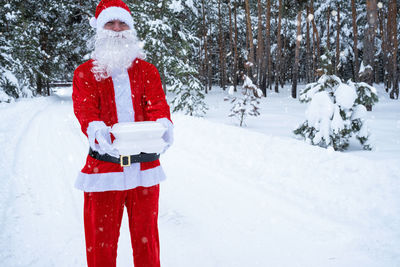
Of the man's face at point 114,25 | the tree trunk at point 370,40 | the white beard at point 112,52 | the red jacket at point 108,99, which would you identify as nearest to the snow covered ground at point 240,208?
the red jacket at point 108,99

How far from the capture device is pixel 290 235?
2.86 m

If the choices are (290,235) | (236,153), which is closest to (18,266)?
(290,235)

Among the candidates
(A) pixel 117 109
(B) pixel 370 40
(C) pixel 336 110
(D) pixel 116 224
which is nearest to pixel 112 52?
(A) pixel 117 109

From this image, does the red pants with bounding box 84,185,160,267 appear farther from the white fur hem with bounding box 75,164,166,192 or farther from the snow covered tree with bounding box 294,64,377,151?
the snow covered tree with bounding box 294,64,377,151

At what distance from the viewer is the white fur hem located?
1.64 metres

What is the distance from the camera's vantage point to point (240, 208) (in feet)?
11.2

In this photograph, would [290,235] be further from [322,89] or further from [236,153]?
[322,89]

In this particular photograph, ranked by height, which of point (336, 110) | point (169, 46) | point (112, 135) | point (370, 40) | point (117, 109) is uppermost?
point (169, 46)

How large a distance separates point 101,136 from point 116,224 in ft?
2.14

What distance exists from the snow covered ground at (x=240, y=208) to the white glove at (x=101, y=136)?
1478 millimetres

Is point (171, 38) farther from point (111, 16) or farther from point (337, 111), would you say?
point (111, 16)

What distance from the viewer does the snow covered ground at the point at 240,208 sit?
2.55 meters

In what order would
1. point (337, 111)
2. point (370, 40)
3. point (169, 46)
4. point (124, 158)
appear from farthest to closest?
point (169, 46) < point (370, 40) < point (337, 111) < point (124, 158)

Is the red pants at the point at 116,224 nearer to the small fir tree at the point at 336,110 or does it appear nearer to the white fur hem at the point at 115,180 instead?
the white fur hem at the point at 115,180
